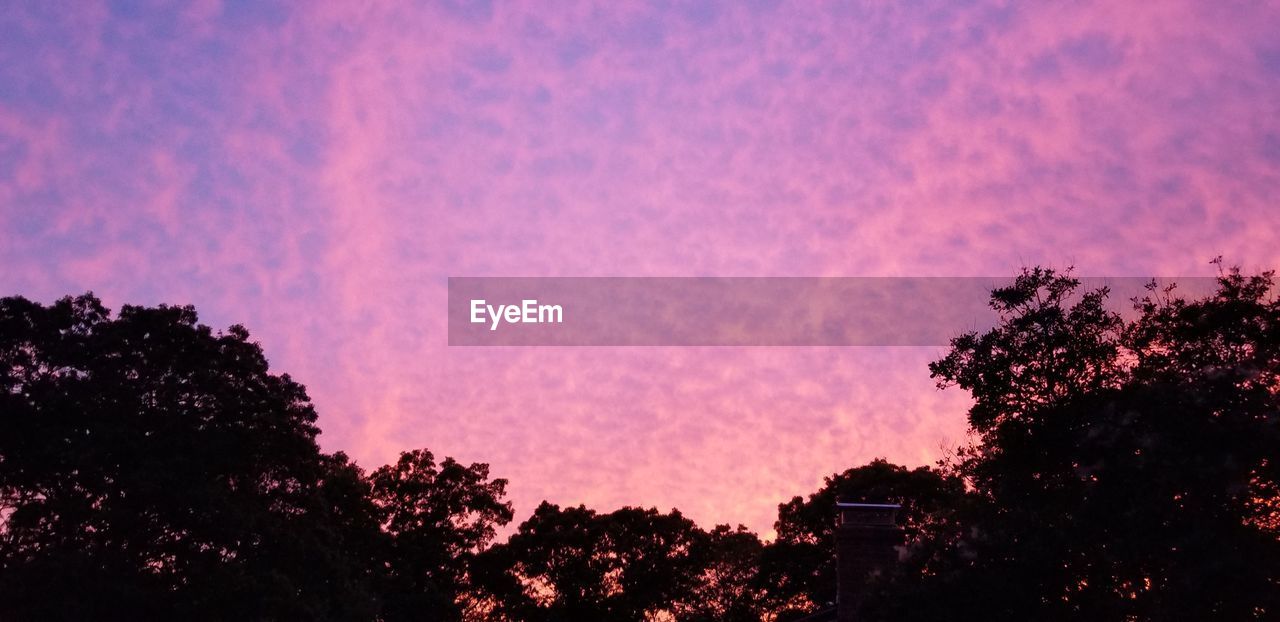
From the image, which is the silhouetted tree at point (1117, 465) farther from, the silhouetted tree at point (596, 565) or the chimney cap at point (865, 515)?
the silhouetted tree at point (596, 565)

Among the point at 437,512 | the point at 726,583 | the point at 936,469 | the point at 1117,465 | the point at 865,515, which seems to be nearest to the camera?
the point at 1117,465

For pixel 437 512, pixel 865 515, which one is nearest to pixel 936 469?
pixel 865 515

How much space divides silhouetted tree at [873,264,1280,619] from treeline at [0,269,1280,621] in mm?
38

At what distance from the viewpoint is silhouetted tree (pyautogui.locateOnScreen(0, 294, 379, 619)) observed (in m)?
27.5

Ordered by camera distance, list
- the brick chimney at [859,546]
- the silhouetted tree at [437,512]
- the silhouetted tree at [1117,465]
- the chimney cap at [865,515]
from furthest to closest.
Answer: the silhouetted tree at [437,512] → the chimney cap at [865,515] → the brick chimney at [859,546] → the silhouetted tree at [1117,465]

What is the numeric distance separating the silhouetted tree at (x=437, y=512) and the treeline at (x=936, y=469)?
1.01m

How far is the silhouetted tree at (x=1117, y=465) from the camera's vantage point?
16.3 meters

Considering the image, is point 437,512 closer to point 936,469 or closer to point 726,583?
point 726,583

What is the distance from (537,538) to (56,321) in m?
33.5

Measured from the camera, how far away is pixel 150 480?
27.6 meters

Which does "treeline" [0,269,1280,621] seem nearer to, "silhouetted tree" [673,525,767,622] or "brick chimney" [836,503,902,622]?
"brick chimney" [836,503,902,622]

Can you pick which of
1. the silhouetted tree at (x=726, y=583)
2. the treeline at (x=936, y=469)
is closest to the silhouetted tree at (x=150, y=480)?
the treeline at (x=936, y=469)

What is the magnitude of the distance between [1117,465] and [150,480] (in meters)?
23.1

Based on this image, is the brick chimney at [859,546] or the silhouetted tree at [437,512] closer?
the brick chimney at [859,546]
